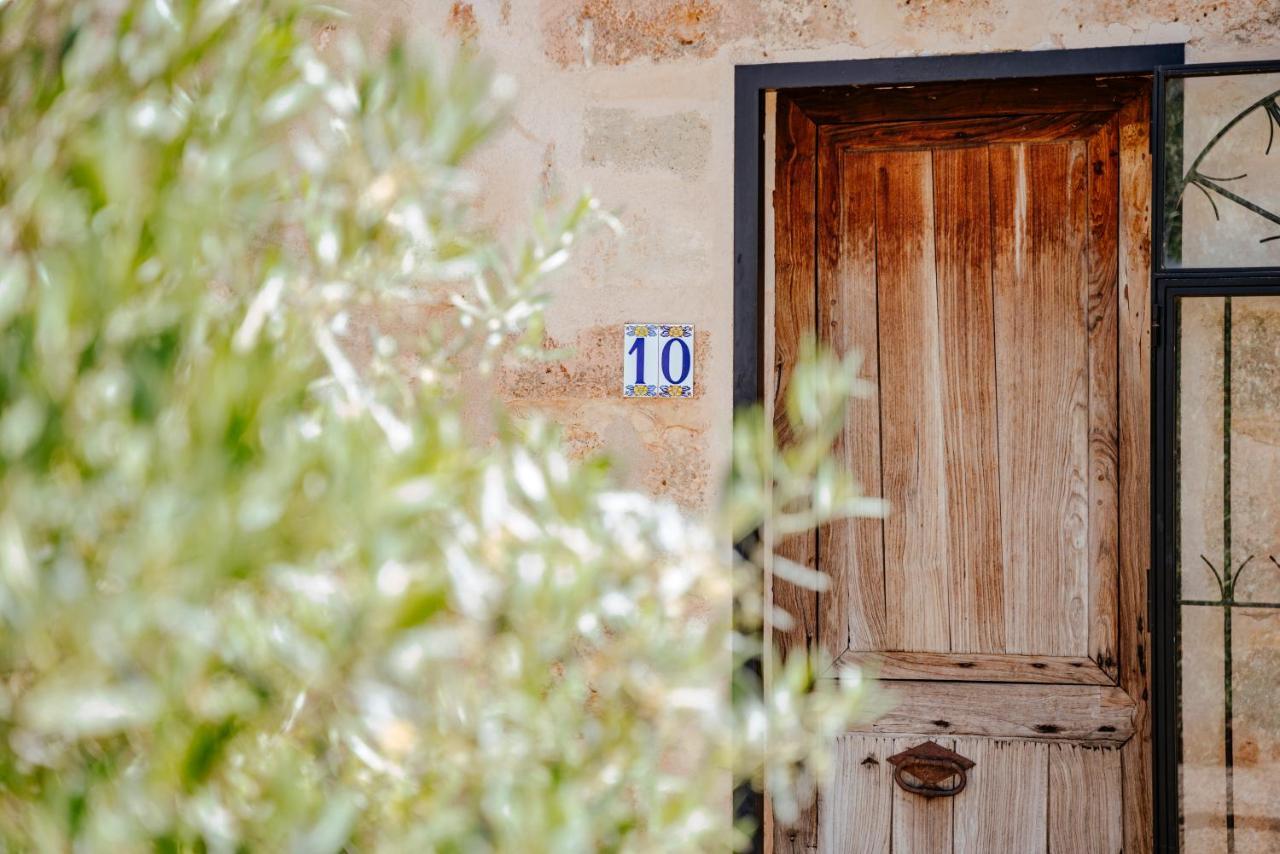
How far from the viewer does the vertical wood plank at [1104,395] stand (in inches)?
106

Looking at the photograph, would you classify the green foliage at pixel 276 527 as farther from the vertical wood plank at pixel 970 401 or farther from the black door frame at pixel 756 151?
the vertical wood plank at pixel 970 401

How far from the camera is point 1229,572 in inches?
91.0

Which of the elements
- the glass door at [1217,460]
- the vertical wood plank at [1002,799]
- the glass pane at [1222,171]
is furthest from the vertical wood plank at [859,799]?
the glass pane at [1222,171]

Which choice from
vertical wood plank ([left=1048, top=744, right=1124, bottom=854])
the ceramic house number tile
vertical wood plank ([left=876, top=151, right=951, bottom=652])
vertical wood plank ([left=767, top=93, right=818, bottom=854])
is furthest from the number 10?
vertical wood plank ([left=1048, top=744, right=1124, bottom=854])

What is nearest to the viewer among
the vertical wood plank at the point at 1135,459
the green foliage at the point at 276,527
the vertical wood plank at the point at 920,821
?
the green foliage at the point at 276,527

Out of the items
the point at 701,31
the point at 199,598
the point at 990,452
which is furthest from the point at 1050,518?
the point at 199,598

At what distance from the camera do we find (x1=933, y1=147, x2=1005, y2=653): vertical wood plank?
2760mm

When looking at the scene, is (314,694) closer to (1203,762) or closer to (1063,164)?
(1203,762)

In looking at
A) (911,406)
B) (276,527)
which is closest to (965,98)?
(911,406)

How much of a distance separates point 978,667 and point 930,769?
0.28 m

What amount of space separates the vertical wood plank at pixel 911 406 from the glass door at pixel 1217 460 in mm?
568

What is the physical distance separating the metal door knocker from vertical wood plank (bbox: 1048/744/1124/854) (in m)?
0.21

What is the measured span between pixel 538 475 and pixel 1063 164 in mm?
2406

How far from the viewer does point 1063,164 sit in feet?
8.96
